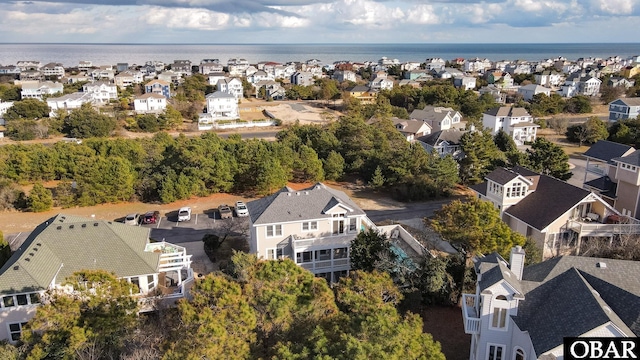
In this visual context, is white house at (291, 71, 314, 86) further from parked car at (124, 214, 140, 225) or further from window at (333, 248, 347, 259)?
window at (333, 248, 347, 259)

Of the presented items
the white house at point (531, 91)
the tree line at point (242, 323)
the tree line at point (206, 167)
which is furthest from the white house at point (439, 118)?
the tree line at point (242, 323)

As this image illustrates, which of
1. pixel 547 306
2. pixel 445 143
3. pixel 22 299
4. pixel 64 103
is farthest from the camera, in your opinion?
pixel 64 103

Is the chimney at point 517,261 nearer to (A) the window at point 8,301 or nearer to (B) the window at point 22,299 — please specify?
(B) the window at point 22,299

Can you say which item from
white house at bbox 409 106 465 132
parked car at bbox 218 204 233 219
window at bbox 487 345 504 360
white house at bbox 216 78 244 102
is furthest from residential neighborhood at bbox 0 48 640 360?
white house at bbox 216 78 244 102

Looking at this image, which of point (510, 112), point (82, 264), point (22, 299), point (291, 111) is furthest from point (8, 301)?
point (291, 111)

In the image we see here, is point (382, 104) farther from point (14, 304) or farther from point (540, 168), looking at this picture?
point (14, 304)

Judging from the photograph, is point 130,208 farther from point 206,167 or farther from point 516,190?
point 516,190
